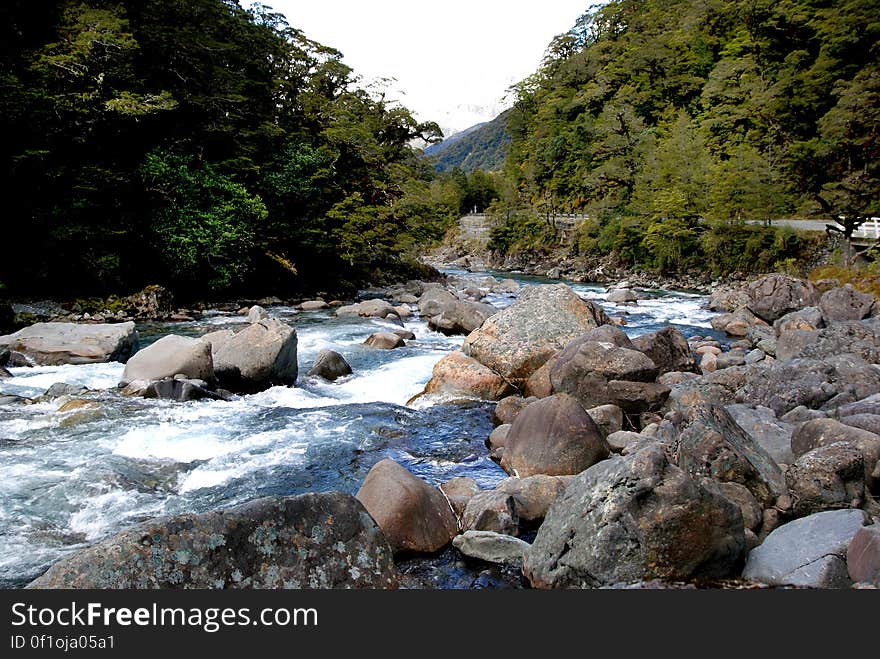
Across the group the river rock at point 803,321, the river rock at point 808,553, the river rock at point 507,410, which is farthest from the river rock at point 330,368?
the river rock at point 803,321

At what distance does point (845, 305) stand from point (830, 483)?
13.6 metres

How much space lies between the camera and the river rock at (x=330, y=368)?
12375 mm

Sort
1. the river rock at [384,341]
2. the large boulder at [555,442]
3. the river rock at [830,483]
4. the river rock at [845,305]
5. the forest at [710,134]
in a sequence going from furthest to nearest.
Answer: the forest at [710,134]
the river rock at [845,305]
the river rock at [384,341]
the large boulder at [555,442]
the river rock at [830,483]

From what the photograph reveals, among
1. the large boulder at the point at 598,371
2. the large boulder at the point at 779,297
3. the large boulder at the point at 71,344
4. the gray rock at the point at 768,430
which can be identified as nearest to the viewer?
the gray rock at the point at 768,430

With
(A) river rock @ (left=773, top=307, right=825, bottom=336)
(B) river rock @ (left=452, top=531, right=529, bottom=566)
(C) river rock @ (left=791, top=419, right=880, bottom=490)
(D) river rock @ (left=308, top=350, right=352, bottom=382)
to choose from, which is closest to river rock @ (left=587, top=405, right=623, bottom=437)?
(C) river rock @ (left=791, top=419, right=880, bottom=490)

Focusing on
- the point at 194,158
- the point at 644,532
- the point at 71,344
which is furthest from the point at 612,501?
the point at 194,158

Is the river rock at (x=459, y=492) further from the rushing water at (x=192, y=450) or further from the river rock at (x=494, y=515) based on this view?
the rushing water at (x=192, y=450)

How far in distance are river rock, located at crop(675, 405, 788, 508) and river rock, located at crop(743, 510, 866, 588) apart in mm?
743

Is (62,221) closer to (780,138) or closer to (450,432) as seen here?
(450,432)

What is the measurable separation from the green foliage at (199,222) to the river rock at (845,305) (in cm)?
1963

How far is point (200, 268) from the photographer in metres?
22.6

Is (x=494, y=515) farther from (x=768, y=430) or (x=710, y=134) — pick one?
(x=710, y=134)

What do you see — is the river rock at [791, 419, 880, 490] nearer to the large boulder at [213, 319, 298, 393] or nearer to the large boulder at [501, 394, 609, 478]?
Result: the large boulder at [501, 394, 609, 478]

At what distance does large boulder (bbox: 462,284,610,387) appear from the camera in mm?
11414
